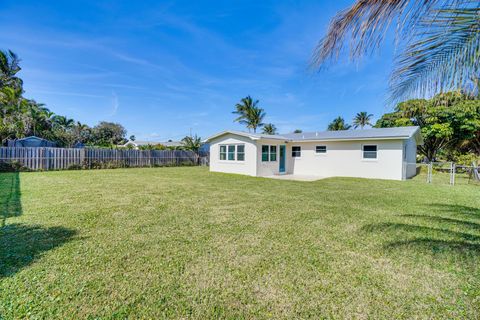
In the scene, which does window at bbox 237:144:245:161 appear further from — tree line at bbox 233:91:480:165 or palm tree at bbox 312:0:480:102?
palm tree at bbox 312:0:480:102

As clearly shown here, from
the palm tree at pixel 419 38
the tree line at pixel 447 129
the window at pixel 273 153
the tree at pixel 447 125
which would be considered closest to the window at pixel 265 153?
the window at pixel 273 153

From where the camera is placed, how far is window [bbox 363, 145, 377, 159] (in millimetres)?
13312

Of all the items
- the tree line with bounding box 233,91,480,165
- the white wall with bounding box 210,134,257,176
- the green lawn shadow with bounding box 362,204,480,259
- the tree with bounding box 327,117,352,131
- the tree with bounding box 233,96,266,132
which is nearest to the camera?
the green lawn shadow with bounding box 362,204,480,259

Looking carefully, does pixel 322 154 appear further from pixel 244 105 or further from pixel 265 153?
pixel 244 105

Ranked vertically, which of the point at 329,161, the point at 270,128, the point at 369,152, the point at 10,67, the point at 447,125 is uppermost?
the point at 10,67

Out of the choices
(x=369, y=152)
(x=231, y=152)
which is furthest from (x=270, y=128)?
(x=369, y=152)

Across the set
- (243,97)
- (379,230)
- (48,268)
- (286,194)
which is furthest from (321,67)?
(243,97)

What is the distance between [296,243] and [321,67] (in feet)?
9.17

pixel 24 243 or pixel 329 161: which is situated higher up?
pixel 329 161

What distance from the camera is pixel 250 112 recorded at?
3184 cm

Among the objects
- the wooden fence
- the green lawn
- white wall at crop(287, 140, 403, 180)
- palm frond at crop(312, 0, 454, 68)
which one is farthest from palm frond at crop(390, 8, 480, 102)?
the wooden fence

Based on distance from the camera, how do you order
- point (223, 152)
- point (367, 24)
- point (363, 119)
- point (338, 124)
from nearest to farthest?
point (367, 24) < point (223, 152) < point (338, 124) < point (363, 119)

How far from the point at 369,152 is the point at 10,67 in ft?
111

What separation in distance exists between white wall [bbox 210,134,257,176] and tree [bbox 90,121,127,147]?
37646 millimetres
